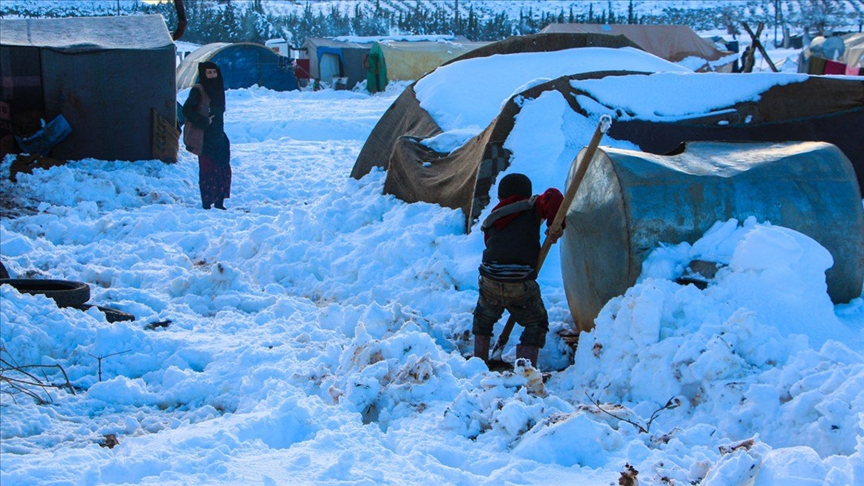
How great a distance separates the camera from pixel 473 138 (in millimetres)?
7086

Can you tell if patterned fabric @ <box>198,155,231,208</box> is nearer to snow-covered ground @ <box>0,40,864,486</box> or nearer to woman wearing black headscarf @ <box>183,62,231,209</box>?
woman wearing black headscarf @ <box>183,62,231,209</box>

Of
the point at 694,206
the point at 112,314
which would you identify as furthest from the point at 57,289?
the point at 694,206

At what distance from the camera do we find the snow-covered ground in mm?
2961

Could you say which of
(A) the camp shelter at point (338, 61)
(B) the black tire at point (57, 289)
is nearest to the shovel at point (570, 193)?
(B) the black tire at point (57, 289)

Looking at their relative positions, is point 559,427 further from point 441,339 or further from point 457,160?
point 457,160

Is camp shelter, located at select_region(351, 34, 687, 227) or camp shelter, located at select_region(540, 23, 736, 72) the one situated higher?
camp shelter, located at select_region(540, 23, 736, 72)

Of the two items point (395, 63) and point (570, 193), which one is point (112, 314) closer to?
point (570, 193)

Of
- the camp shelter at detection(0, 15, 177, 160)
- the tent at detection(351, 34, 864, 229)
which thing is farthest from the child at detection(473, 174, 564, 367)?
the camp shelter at detection(0, 15, 177, 160)

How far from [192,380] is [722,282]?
2671 millimetres

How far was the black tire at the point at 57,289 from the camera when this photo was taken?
16.9ft

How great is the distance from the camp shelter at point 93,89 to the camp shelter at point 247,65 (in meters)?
14.2

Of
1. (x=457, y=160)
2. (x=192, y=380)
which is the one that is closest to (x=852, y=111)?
(x=457, y=160)

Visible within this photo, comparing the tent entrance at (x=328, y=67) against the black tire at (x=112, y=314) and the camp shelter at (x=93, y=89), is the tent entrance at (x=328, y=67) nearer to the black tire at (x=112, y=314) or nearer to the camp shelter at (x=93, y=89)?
the camp shelter at (x=93, y=89)

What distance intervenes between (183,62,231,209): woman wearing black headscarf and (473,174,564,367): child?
575 cm
